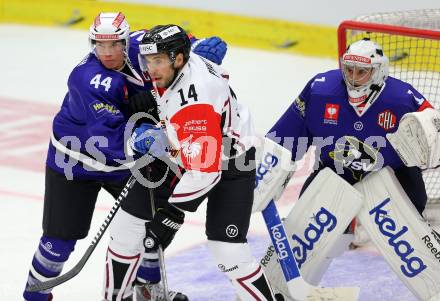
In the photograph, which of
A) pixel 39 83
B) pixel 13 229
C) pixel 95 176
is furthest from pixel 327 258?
pixel 39 83

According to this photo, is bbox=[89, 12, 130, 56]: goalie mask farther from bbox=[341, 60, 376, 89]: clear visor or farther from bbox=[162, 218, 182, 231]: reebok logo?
bbox=[341, 60, 376, 89]: clear visor

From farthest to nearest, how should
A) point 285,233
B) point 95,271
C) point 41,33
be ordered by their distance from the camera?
point 41,33, point 95,271, point 285,233

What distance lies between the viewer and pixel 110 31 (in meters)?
3.86

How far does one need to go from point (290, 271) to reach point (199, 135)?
820 mm

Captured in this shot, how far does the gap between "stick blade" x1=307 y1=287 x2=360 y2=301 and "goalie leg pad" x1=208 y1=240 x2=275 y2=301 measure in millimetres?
295

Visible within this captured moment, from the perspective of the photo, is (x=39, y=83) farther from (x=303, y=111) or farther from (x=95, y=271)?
(x=303, y=111)

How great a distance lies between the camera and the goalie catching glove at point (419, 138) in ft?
12.4

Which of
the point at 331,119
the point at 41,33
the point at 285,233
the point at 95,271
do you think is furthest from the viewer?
the point at 41,33

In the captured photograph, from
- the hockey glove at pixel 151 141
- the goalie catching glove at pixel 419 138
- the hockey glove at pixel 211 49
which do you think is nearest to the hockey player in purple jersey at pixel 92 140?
the hockey glove at pixel 211 49

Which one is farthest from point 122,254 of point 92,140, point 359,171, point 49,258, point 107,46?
point 359,171

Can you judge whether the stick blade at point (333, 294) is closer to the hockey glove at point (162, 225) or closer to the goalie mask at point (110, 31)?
the hockey glove at point (162, 225)

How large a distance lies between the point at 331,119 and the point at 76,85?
106 centimetres

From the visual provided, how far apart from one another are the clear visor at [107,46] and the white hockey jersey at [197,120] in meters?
0.37

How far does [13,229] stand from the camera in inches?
202
